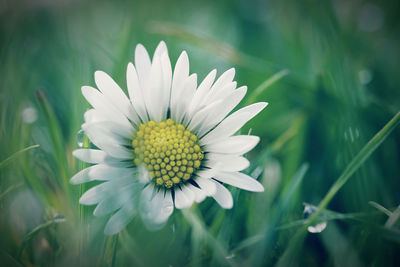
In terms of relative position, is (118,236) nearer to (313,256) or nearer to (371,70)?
(313,256)

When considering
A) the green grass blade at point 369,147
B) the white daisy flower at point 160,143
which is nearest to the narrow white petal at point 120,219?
the white daisy flower at point 160,143

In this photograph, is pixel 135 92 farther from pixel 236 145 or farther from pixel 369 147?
pixel 369 147

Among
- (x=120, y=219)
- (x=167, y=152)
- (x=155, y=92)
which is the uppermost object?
(x=155, y=92)

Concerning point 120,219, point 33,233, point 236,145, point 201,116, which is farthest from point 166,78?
point 33,233

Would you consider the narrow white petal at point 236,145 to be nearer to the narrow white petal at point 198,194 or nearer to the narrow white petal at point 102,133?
the narrow white petal at point 198,194

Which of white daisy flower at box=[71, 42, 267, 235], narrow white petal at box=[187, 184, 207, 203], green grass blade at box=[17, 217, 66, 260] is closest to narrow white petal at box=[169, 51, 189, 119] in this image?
white daisy flower at box=[71, 42, 267, 235]
